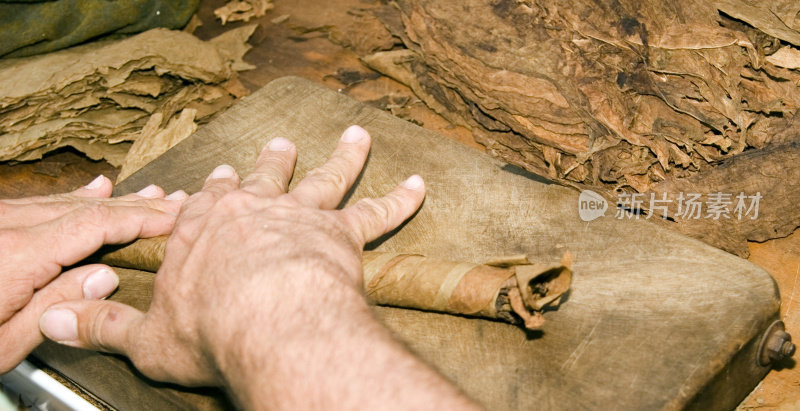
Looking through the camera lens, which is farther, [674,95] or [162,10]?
[162,10]

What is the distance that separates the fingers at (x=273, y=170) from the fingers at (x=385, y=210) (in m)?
0.20

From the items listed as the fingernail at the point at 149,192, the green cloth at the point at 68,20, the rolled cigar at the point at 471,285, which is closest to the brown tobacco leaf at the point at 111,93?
the green cloth at the point at 68,20

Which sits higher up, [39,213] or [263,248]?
[263,248]

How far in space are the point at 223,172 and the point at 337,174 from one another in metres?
0.31

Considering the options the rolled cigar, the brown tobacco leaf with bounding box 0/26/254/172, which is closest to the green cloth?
the brown tobacco leaf with bounding box 0/26/254/172

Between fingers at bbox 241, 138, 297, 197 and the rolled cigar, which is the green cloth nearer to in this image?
fingers at bbox 241, 138, 297, 197

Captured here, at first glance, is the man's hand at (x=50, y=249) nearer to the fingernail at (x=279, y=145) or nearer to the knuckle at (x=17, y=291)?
the knuckle at (x=17, y=291)

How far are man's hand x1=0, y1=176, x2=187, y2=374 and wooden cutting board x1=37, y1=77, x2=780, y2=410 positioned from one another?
12 centimetres

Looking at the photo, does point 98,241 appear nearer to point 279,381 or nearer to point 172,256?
point 172,256

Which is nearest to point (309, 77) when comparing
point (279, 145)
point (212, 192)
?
point (279, 145)

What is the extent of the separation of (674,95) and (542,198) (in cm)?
55

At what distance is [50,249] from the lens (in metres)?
1.63

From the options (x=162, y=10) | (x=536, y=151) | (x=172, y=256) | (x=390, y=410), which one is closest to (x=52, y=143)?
(x=162, y=10)

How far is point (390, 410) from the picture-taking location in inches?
42.2
